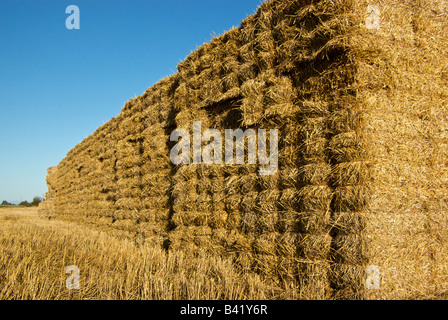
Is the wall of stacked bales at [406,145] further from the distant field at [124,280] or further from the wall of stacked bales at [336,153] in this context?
the distant field at [124,280]

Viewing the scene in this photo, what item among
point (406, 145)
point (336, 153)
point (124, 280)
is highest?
point (406, 145)

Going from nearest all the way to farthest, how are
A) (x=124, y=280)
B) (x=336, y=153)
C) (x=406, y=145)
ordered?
1. (x=336, y=153)
2. (x=406, y=145)
3. (x=124, y=280)

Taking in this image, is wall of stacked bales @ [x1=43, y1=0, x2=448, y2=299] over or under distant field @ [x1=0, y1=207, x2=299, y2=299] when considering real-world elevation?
over

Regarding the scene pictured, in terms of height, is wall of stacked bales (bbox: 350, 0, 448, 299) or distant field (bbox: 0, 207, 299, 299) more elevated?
wall of stacked bales (bbox: 350, 0, 448, 299)

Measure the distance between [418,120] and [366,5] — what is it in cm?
161

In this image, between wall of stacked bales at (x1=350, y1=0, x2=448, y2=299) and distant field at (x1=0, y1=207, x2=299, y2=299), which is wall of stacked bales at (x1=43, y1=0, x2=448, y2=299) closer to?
wall of stacked bales at (x1=350, y1=0, x2=448, y2=299)

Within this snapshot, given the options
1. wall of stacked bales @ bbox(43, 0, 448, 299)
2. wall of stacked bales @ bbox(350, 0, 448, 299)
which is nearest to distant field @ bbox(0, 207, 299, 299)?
wall of stacked bales @ bbox(43, 0, 448, 299)

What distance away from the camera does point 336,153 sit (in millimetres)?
3654

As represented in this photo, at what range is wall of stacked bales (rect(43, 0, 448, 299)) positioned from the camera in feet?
11.4

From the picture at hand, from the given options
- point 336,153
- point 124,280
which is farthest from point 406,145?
point 124,280

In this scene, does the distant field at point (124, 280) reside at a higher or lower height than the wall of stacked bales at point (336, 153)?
lower

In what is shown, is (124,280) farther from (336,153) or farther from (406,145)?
(406,145)

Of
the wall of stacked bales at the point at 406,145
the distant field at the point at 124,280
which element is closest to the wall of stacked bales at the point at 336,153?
the wall of stacked bales at the point at 406,145

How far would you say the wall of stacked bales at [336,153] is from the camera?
3480 mm
